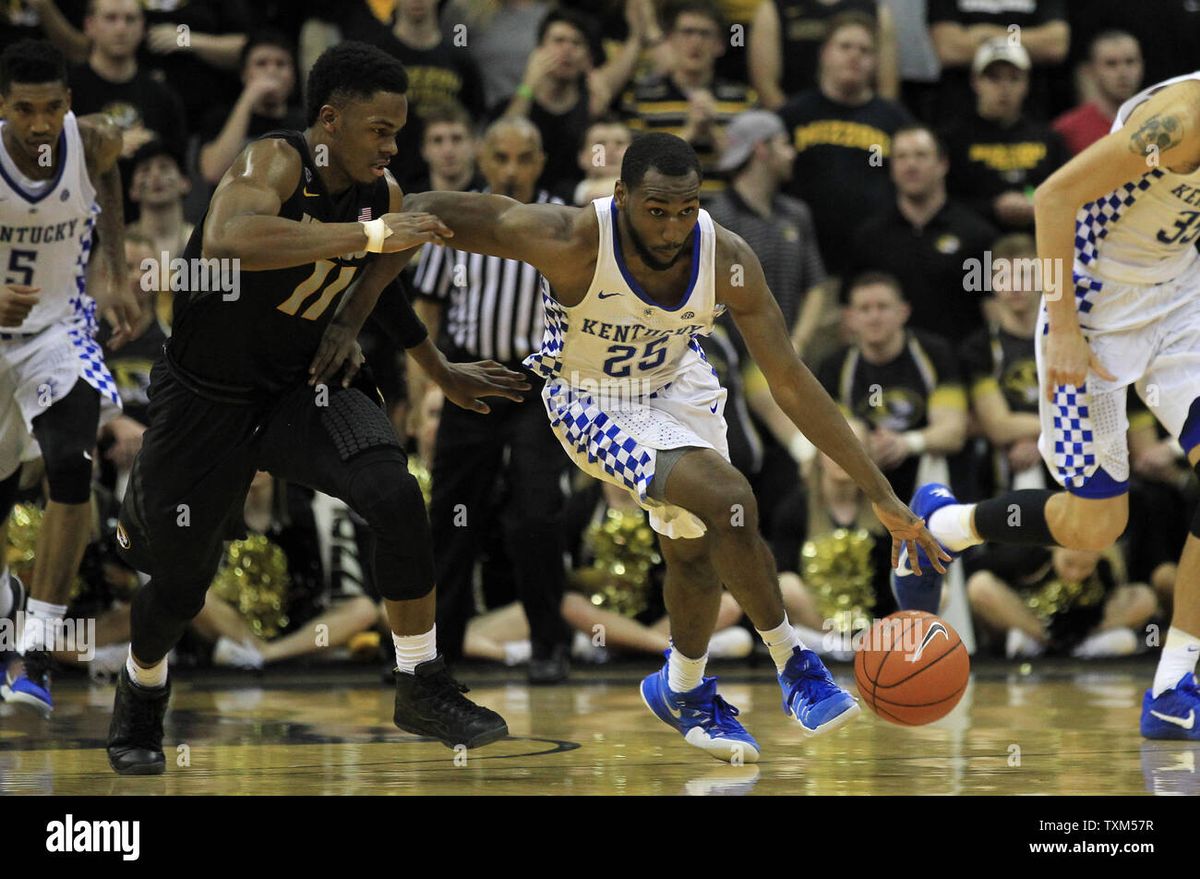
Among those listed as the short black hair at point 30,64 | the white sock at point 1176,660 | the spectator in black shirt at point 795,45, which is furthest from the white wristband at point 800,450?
the short black hair at point 30,64

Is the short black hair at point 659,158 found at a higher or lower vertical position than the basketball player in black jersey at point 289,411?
higher

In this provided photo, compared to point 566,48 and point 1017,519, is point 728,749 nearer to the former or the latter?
point 1017,519

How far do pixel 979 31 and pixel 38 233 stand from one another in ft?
18.5

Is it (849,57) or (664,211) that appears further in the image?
(849,57)

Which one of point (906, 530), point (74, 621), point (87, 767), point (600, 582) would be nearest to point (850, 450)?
point (906, 530)

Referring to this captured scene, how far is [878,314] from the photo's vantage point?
27.7 ft

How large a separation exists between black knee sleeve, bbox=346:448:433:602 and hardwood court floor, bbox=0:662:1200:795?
586 millimetres

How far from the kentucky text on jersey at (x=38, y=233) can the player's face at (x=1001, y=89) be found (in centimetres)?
505

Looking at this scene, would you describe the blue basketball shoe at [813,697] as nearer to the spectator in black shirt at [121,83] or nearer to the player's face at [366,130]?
the player's face at [366,130]

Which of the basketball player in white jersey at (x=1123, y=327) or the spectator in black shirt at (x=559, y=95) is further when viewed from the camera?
the spectator in black shirt at (x=559, y=95)

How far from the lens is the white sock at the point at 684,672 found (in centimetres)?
562

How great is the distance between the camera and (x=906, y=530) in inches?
206

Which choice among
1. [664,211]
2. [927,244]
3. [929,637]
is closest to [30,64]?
[664,211]
